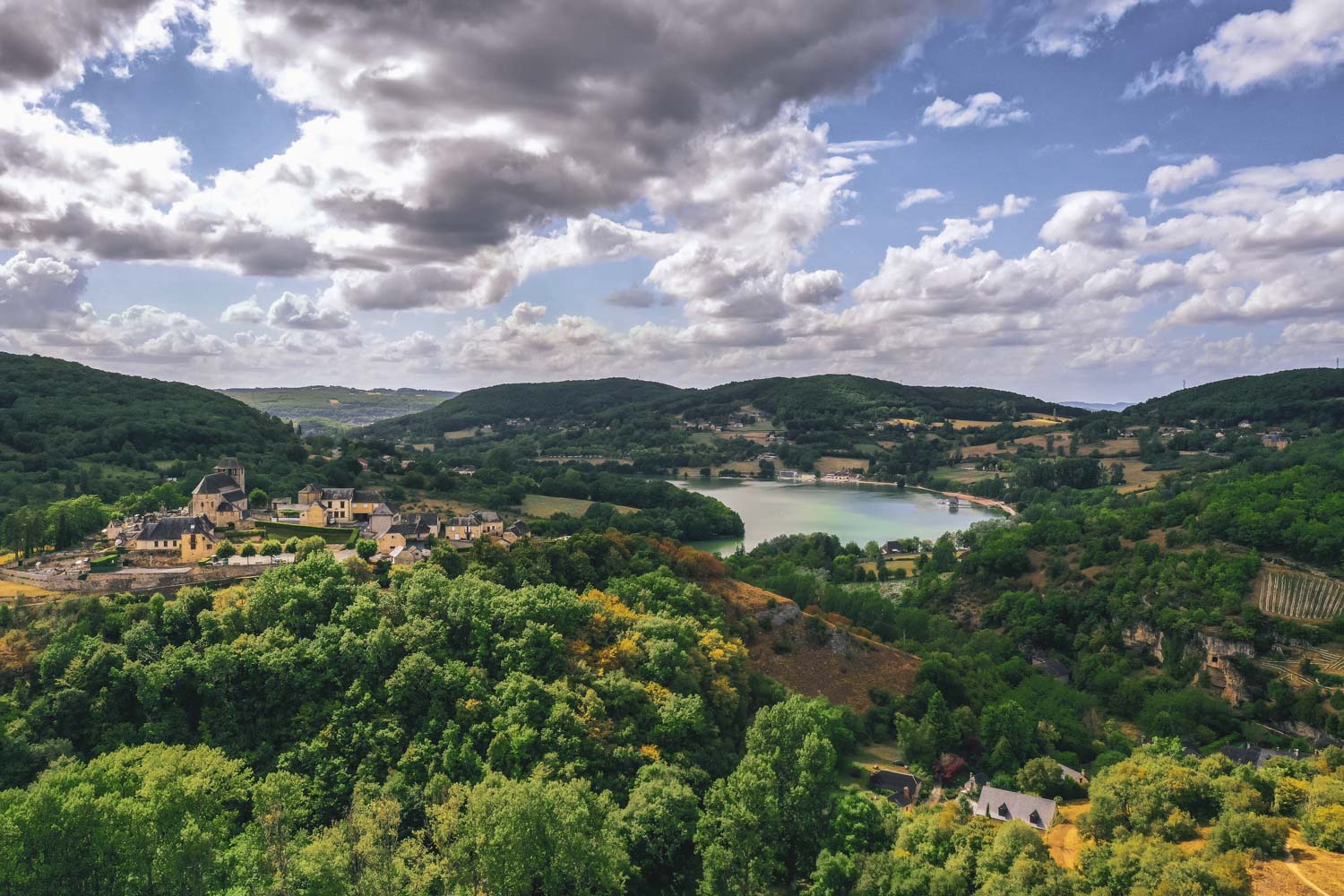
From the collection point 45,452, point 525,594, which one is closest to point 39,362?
point 45,452

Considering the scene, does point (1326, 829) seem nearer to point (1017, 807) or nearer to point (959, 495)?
point (1017, 807)

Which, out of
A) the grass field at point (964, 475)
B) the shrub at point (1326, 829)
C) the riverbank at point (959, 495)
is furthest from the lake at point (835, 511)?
the shrub at point (1326, 829)

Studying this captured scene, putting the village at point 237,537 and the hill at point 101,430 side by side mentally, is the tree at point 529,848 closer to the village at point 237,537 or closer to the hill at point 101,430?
the village at point 237,537

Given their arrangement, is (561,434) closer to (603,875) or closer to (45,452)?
(45,452)

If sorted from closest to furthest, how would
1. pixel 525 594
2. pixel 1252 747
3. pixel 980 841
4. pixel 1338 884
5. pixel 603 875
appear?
pixel 1338 884 < pixel 603 875 < pixel 980 841 < pixel 525 594 < pixel 1252 747

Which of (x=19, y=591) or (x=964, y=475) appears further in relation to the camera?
(x=964, y=475)

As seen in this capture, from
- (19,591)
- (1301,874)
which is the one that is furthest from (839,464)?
(1301,874)

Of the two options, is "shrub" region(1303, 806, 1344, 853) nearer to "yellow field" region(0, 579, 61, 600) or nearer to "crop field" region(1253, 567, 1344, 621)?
"yellow field" region(0, 579, 61, 600)
